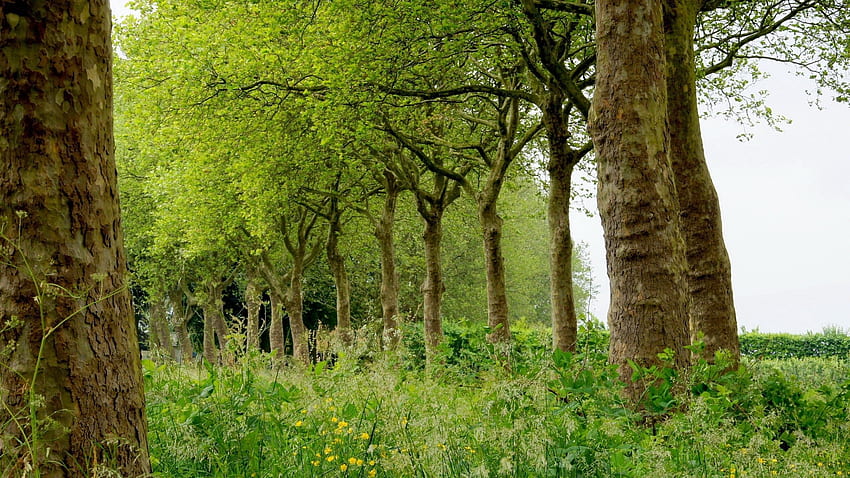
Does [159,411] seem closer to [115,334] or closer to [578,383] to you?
[115,334]

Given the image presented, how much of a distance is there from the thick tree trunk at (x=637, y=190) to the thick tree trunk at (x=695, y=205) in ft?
5.19

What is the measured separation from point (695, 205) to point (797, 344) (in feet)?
79.1

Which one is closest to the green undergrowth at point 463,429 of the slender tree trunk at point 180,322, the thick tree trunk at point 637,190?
the thick tree trunk at point 637,190

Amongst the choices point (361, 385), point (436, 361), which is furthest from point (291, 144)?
point (361, 385)

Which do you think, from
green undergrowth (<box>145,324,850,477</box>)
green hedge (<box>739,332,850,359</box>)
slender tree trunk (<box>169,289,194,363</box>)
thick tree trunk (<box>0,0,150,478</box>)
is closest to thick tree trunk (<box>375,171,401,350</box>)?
green hedge (<box>739,332,850,359</box>)

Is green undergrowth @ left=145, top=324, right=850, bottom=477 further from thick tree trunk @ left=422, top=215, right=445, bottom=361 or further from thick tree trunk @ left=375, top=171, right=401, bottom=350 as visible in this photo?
thick tree trunk @ left=375, top=171, right=401, bottom=350

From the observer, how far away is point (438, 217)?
21547mm

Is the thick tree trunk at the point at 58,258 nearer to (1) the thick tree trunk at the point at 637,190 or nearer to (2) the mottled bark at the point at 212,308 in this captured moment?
(1) the thick tree trunk at the point at 637,190

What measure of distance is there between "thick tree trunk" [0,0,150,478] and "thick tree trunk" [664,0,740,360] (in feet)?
21.5

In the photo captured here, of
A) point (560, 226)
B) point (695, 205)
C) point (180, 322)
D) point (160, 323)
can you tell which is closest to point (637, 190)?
point (695, 205)

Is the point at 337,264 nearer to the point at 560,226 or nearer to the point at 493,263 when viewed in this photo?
the point at 493,263

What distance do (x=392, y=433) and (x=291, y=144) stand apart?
15.4 metres

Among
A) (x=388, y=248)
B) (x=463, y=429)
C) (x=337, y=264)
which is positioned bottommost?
(x=463, y=429)

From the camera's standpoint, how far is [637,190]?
23.3 feet
